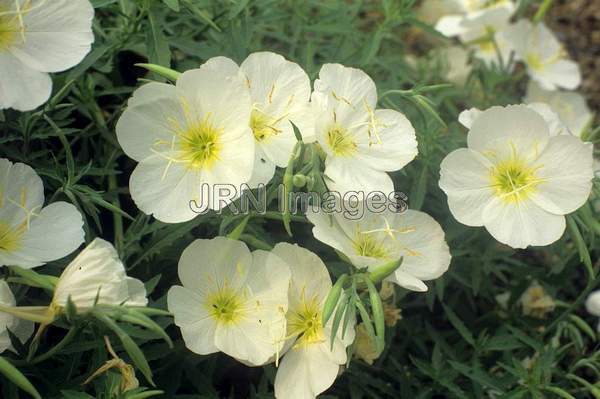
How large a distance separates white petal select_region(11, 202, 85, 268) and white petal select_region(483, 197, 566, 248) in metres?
0.68

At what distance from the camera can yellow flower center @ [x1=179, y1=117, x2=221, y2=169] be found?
1329 millimetres

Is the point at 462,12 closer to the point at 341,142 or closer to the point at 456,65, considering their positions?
the point at 456,65

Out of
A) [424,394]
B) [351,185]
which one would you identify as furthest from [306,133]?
[424,394]

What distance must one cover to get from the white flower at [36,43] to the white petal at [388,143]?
0.49 meters

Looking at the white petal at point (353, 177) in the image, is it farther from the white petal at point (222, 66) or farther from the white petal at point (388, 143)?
the white petal at point (222, 66)

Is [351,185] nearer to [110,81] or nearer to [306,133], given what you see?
[306,133]

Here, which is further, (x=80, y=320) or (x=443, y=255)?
(x=443, y=255)

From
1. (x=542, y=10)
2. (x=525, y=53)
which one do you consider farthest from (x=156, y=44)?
(x=525, y=53)

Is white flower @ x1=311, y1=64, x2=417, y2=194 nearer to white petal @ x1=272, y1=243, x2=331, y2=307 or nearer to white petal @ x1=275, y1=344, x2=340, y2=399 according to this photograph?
white petal @ x1=272, y1=243, x2=331, y2=307

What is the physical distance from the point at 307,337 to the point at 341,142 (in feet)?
1.07

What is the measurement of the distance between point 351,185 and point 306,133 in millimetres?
111

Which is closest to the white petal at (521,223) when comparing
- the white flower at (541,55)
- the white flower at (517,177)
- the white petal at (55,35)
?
the white flower at (517,177)

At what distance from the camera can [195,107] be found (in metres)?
1.32

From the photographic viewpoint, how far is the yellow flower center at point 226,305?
1.33m
